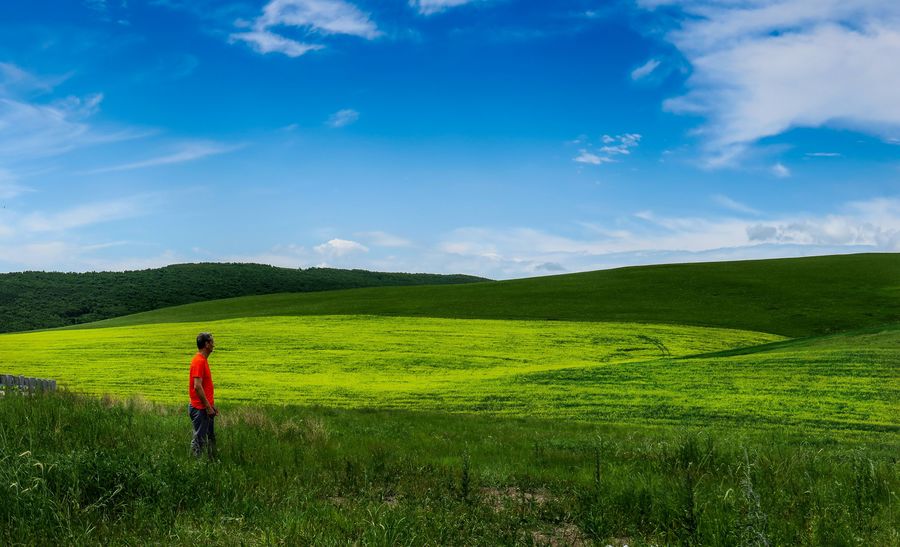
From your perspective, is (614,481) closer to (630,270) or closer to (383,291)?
(383,291)

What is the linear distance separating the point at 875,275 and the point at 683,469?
7424 centimetres

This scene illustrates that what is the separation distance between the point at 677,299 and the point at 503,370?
1469 inches

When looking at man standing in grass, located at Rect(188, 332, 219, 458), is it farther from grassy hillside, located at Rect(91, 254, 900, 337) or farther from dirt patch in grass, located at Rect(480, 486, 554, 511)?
grassy hillside, located at Rect(91, 254, 900, 337)

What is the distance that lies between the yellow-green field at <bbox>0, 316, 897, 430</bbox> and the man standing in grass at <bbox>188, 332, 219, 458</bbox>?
35.6 feet

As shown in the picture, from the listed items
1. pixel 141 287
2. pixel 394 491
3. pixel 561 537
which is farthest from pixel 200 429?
pixel 141 287

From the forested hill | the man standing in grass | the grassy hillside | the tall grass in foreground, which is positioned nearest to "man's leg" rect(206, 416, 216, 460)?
the man standing in grass

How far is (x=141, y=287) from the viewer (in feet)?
419

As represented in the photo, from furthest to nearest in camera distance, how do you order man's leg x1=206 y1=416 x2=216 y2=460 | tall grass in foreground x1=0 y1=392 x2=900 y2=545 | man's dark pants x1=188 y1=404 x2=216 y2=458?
1. man's dark pants x1=188 y1=404 x2=216 y2=458
2. man's leg x1=206 y1=416 x2=216 y2=460
3. tall grass in foreground x1=0 y1=392 x2=900 y2=545

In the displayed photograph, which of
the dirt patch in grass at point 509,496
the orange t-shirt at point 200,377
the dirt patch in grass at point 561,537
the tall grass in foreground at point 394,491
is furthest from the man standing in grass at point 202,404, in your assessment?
the dirt patch in grass at point 561,537

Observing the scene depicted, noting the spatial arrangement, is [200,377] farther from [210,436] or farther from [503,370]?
[503,370]

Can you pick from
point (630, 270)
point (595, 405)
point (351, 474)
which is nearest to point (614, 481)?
point (351, 474)

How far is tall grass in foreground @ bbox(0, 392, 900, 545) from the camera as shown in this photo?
559 cm

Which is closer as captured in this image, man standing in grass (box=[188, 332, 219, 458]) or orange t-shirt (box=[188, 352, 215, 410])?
man standing in grass (box=[188, 332, 219, 458])

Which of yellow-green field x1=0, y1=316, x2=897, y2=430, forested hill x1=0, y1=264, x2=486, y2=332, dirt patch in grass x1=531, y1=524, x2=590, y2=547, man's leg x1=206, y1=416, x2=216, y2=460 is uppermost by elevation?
forested hill x1=0, y1=264, x2=486, y2=332
